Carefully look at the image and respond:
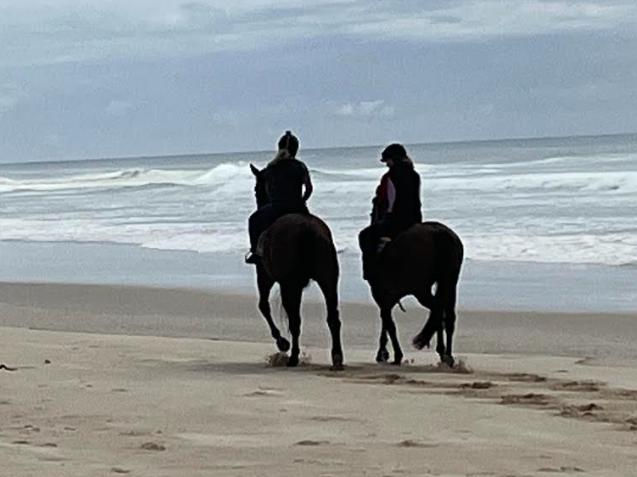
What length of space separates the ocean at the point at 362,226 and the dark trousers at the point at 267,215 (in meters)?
4.79

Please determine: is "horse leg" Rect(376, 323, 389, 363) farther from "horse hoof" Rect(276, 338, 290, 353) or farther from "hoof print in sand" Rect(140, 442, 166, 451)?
"hoof print in sand" Rect(140, 442, 166, 451)

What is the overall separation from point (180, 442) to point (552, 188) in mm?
35175

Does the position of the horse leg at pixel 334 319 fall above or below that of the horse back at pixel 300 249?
below

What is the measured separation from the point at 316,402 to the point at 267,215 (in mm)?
2847

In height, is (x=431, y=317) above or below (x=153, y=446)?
above

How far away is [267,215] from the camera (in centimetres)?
1078

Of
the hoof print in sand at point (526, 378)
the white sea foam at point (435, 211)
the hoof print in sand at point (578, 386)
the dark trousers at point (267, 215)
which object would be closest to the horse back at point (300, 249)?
the dark trousers at point (267, 215)

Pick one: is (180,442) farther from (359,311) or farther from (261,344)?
(359,311)

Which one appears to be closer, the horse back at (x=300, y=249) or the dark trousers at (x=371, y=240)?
the horse back at (x=300, y=249)

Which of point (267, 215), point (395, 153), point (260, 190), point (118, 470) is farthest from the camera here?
point (260, 190)

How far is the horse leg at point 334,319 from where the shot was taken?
33.5 feet

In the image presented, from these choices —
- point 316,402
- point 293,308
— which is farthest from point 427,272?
point 316,402

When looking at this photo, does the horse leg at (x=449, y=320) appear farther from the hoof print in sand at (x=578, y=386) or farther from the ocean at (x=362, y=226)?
the ocean at (x=362, y=226)

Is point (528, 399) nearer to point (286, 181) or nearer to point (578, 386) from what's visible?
point (578, 386)
